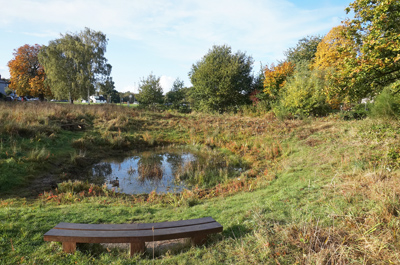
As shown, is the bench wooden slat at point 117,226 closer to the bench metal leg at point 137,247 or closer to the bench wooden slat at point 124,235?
the bench wooden slat at point 124,235

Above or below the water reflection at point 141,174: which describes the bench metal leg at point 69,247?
above

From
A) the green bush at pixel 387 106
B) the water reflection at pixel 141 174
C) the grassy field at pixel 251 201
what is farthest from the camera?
the green bush at pixel 387 106

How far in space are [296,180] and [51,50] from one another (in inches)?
1337

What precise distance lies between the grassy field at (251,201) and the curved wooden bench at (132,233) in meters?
0.18

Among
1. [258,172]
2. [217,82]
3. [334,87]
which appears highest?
[217,82]

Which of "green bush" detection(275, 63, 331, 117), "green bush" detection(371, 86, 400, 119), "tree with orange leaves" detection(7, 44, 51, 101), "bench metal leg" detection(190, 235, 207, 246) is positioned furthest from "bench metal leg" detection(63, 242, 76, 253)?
"tree with orange leaves" detection(7, 44, 51, 101)

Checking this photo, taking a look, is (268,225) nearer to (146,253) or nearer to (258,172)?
(146,253)

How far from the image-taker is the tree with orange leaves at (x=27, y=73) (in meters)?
37.2

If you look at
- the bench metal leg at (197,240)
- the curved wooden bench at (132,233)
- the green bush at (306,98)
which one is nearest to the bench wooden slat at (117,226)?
the curved wooden bench at (132,233)

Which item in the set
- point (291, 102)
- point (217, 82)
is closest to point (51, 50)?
point (217, 82)

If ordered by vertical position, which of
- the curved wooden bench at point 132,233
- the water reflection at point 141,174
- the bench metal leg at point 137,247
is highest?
the curved wooden bench at point 132,233

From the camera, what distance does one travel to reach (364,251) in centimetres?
277

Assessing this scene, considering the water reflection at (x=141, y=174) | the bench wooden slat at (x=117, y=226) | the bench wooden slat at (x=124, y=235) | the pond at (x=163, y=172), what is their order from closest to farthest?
the bench wooden slat at (x=124, y=235)
the bench wooden slat at (x=117, y=226)
the water reflection at (x=141, y=174)
the pond at (x=163, y=172)

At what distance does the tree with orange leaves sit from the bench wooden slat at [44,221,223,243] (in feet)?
138
